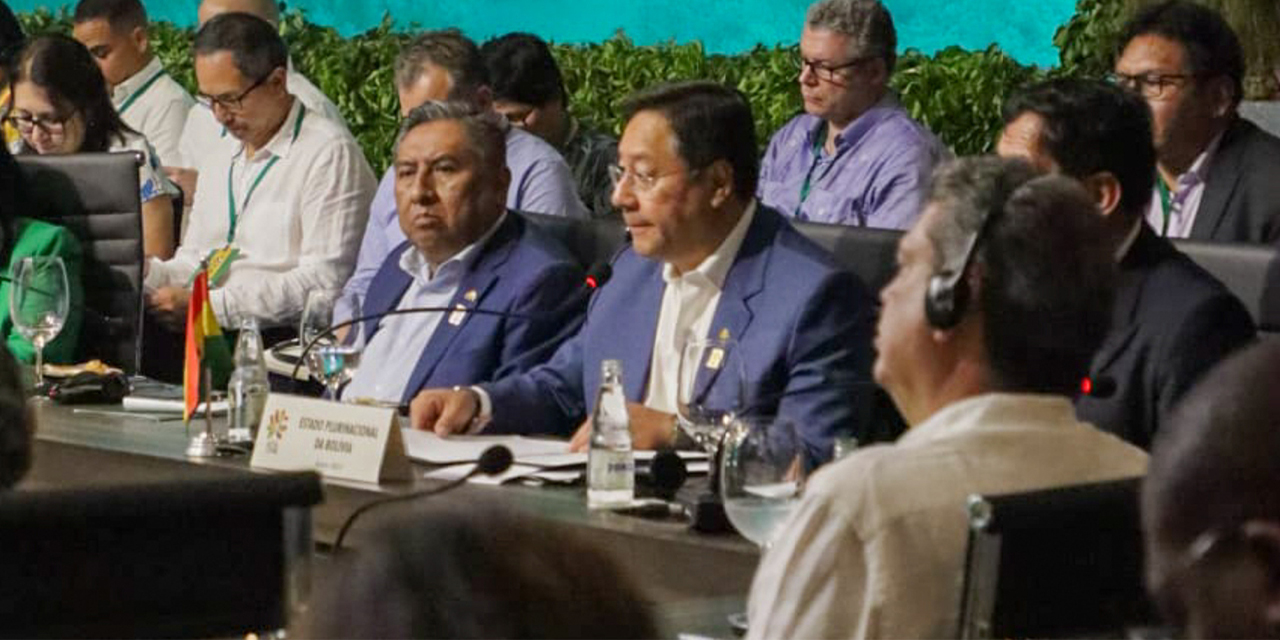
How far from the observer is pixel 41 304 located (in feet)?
16.5

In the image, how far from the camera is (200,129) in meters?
7.87

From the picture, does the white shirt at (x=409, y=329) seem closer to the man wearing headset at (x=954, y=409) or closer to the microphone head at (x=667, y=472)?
the microphone head at (x=667, y=472)

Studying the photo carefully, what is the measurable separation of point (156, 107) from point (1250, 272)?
16.4 ft

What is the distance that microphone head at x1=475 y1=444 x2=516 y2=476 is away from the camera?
3322 mm

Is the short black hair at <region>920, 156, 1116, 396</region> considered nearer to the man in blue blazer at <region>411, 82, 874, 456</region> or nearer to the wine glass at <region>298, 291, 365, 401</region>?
the man in blue blazer at <region>411, 82, 874, 456</region>

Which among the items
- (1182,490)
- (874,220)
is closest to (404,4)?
(874,220)

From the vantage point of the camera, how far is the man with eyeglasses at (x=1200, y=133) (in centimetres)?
508

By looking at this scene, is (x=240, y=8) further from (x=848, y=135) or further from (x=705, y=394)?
(x=705, y=394)

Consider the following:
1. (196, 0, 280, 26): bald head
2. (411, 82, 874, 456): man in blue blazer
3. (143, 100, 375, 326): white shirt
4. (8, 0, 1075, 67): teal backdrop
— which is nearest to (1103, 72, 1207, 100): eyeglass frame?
(411, 82, 874, 456): man in blue blazer

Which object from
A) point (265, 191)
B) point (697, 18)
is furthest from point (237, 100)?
point (697, 18)

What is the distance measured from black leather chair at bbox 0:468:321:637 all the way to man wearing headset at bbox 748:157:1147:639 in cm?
48

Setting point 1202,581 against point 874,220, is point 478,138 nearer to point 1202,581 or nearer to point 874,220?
point 874,220

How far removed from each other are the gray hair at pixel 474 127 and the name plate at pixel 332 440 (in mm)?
1421

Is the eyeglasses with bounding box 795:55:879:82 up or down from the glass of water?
up
